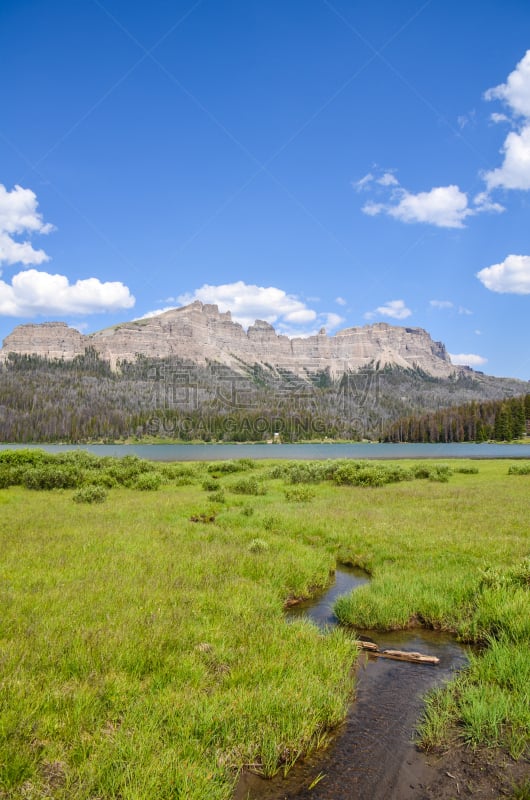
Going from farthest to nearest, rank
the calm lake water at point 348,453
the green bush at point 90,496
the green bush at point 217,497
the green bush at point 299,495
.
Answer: the calm lake water at point 348,453 < the green bush at point 299,495 < the green bush at point 217,497 < the green bush at point 90,496

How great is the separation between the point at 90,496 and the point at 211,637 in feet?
67.3

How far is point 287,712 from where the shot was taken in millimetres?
6828

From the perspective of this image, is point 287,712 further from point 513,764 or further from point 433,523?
point 433,523

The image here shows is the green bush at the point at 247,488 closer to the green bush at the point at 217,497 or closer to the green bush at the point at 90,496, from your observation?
the green bush at the point at 217,497

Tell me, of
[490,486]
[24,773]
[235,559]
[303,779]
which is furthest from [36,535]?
[490,486]

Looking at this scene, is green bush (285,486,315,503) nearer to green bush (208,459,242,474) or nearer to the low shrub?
the low shrub

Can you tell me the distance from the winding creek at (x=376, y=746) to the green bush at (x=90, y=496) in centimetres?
2181

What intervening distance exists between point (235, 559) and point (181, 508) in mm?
11205

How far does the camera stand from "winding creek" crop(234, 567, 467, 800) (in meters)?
5.79

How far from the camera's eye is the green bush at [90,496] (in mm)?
26891

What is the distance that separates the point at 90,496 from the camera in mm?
27047

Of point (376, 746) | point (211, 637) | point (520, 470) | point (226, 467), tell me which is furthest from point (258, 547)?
point (520, 470)

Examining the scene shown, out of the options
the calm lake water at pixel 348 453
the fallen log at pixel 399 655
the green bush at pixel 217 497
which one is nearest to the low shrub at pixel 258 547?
the fallen log at pixel 399 655

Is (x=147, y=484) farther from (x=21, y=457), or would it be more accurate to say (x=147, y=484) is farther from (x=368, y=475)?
(x=368, y=475)
